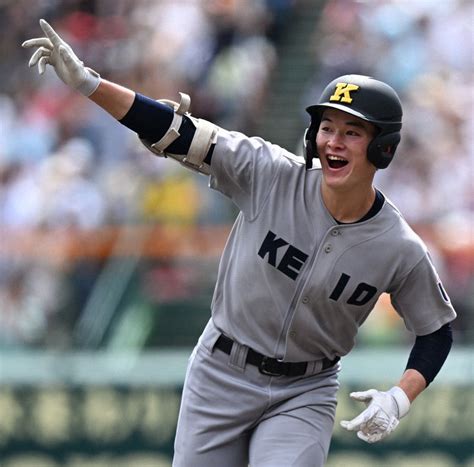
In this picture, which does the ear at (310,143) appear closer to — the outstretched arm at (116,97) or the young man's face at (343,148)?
the young man's face at (343,148)

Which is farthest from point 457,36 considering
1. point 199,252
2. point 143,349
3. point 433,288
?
point 433,288

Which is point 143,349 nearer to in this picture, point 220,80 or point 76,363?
point 76,363

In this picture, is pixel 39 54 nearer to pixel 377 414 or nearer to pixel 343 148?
pixel 343 148

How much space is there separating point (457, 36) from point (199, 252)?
305 cm

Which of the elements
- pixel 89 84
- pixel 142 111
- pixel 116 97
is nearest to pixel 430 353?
pixel 142 111

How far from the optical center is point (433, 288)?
16.6 ft

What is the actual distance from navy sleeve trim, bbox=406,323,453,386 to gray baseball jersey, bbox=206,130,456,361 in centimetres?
25

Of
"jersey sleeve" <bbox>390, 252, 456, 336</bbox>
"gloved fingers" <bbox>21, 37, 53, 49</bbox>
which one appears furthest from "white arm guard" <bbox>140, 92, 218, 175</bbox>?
"jersey sleeve" <bbox>390, 252, 456, 336</bbox>

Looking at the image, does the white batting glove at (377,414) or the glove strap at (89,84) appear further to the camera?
the white batting glove at (377,414)

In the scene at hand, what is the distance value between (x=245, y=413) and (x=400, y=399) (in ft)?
1.97

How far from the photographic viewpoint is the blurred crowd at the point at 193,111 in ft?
29.7

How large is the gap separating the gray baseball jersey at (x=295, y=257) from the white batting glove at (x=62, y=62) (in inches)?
21.6

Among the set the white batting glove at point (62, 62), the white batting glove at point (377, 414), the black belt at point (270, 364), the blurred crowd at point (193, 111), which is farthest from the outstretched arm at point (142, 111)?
the blurred crowd at point (193, 111)

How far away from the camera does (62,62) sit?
184 inches
